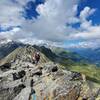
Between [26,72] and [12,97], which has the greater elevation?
[26,72]

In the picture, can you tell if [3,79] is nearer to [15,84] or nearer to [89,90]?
[15,84]

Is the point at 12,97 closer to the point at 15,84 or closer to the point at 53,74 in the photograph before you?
the point at 15,84

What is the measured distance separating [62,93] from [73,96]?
1.94 m

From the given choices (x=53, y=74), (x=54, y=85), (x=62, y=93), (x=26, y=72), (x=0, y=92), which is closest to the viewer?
(x=62, y=93)

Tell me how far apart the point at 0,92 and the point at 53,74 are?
39.2 feet

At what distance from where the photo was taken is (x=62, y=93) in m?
36.8

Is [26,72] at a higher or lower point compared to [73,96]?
higher

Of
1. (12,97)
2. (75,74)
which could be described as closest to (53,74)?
(75,74)

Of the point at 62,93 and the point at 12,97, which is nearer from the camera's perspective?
the point at 62,93

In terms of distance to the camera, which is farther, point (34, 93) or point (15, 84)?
point (15, 84)

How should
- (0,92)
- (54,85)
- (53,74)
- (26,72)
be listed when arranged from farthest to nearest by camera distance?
(26,72) → (53,74) → (0,92) → (54,85)

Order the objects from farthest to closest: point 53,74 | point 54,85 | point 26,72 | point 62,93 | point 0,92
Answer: point 26,72
point 53,74
point 0,92
point 54,85
point 62,93

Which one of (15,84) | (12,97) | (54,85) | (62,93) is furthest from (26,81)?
(62,93)

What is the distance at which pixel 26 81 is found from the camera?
162ft
